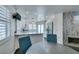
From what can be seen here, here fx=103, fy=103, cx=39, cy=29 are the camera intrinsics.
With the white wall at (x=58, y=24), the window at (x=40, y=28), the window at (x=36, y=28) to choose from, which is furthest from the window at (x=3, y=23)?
the white wall at (x=58, y=24)

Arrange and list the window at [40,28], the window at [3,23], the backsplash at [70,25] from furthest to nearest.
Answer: the backsplash at [70,25] < the window at [40,28] < the window at [3,23]

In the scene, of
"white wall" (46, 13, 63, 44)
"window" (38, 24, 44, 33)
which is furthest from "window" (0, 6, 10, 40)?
"white wall" (46, 13, 63, 44)

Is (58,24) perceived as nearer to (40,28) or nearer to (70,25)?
(70,25)

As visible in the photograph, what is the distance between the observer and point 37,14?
8.27 feet

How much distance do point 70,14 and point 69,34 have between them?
0.53m

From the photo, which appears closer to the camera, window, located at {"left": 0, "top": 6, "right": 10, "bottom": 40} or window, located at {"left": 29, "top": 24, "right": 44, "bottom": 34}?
window, located at {"left": 0, "top": 6, "right": 10, "bottom": 40}

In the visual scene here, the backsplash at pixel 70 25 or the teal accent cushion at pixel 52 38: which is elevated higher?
the backsplash at pixel 70 25

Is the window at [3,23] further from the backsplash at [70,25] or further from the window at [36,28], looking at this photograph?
the backsplash at [70,25]

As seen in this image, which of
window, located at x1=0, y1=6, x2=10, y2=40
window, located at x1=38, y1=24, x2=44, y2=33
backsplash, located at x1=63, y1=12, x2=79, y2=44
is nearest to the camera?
window, located at x1=0, y1=6, x2=10, y2=40

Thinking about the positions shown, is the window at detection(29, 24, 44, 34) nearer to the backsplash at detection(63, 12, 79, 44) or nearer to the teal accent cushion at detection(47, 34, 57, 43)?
the teal accent cushion at detection(47, 34, 57, 43)

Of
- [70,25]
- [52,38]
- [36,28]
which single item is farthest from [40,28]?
[70,25]

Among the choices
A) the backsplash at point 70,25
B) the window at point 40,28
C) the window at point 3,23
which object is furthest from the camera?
the backsplash at point 70,25
